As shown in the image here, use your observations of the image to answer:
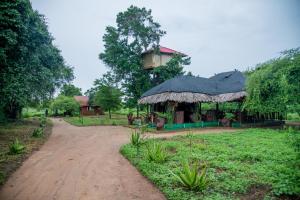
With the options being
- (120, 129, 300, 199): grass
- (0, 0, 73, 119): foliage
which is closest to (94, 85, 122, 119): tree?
(0, 0, 73, 119): foliage

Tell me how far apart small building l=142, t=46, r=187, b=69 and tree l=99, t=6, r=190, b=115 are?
2.36 ft

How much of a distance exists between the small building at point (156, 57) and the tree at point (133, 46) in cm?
72

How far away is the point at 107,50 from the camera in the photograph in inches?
1166

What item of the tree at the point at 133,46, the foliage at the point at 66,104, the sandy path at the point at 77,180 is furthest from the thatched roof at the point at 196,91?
the foliage at the point at 66,104

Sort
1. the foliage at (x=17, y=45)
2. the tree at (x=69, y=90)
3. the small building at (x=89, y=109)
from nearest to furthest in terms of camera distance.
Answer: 1. the foliage at (x=17, y=45)
2. the small building at (x=89, y=109)
3. the tree at (x=69, y=90)

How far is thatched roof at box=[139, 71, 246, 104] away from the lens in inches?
776

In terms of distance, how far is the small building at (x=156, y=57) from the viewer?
28.9 m

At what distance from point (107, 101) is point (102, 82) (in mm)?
2763

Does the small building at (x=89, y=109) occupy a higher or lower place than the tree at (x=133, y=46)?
lower

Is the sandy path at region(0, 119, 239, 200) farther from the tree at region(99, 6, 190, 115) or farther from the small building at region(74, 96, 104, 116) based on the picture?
the small building at region(74, 96, 104, 116)

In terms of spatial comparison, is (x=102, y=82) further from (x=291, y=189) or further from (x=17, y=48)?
(x=291, y=189)

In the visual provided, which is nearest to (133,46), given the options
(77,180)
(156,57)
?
(156,57)

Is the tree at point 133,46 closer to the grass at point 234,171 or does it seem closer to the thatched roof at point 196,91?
the thatched roof at point 196,91

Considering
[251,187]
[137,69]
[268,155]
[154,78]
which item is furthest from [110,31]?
[251,187]
